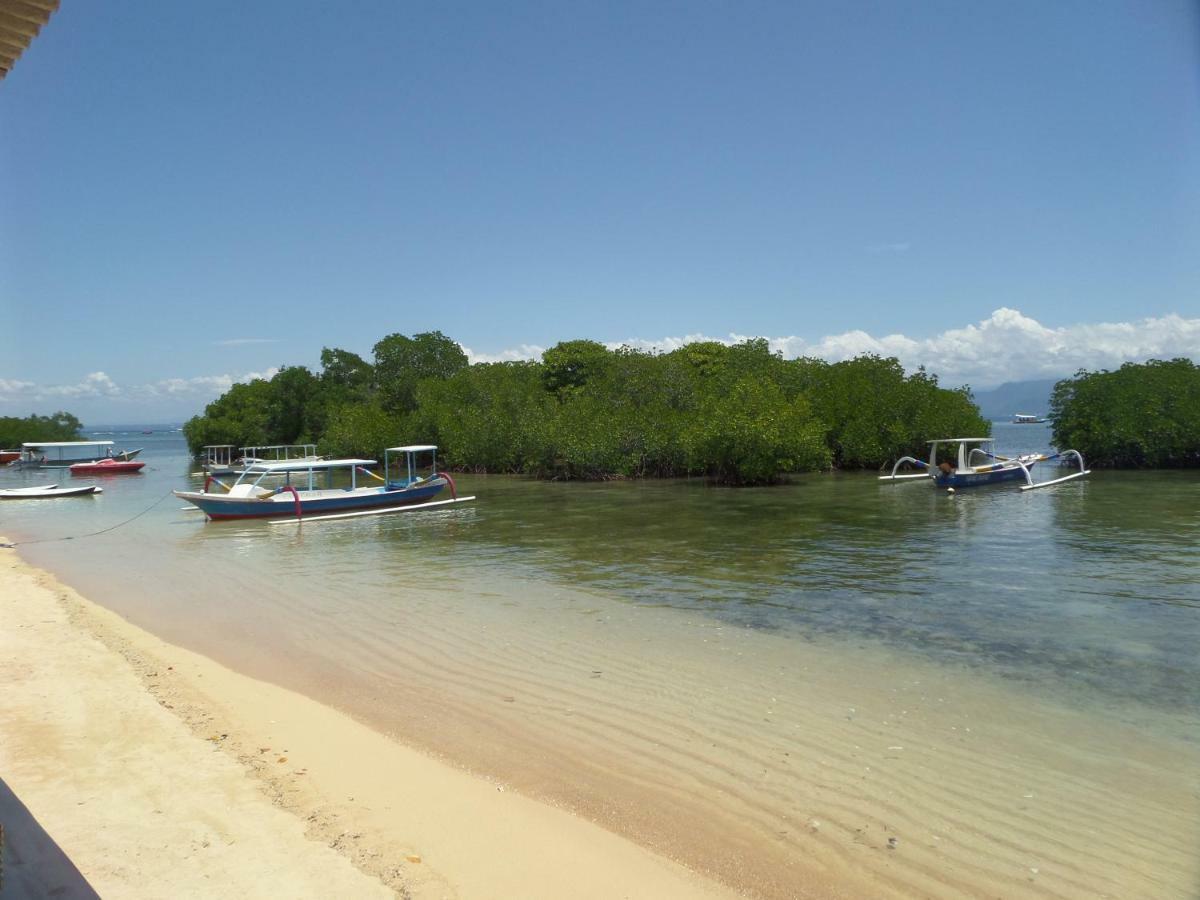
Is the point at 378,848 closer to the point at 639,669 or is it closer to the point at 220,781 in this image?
the point at 220,781

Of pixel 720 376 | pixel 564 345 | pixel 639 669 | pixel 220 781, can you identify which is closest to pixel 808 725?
pixel 639 669

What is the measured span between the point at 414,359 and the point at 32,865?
240 ft

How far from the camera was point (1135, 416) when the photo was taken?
41906 mm

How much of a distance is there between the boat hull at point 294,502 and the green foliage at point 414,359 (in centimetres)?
4205

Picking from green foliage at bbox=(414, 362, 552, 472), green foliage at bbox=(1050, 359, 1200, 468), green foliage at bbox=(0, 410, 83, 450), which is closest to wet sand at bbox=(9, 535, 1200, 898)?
green foliage at bbox=(414, 362, 552, 472)

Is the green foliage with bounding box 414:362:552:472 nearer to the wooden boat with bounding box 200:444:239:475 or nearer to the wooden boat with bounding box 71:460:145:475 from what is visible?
the wooden boat with bounding box 200:444:239:475

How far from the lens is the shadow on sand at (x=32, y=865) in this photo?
4059 millimetres

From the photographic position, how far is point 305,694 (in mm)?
8805

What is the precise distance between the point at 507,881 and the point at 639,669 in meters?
4.95

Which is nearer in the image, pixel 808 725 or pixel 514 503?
pixel 808 725

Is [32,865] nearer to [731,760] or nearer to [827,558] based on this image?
[731,760]

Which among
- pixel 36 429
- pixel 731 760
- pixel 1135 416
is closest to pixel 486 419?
pixel 1135 416

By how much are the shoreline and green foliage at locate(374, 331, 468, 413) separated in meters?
65.4

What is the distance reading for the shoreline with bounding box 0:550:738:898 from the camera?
184 inches
